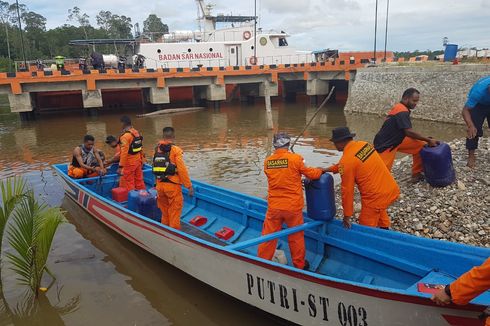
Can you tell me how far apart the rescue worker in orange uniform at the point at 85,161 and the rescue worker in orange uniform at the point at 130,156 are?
1077mm

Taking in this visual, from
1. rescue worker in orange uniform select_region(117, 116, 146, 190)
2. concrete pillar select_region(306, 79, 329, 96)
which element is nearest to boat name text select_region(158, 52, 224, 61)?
concrete pillar select_region(306, 79, 329, 96)

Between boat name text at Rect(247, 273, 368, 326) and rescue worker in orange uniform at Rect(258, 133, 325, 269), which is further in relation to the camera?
rescue worker in orange uniform at Rect(258, 133, 325, 269)

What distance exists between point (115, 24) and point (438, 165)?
92327mm

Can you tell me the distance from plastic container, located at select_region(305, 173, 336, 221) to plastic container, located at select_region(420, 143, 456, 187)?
2.16 meters

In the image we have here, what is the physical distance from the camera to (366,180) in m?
4.44

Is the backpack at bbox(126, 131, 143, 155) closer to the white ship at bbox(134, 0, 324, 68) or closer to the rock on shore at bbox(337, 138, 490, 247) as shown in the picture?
the rock on shore at bbox(337, 138, 490, 247)

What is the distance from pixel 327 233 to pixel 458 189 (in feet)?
8.45

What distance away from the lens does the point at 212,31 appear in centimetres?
3259

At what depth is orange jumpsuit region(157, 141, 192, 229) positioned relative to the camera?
5629mm

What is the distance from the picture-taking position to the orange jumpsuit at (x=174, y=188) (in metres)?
5.63

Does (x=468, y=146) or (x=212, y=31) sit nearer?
(x=468, y=146)

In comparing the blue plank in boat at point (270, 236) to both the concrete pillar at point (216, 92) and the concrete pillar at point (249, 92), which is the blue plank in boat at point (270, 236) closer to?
the concrete pillar at point (216, 92)

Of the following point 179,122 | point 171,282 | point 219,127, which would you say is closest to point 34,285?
point 171,282

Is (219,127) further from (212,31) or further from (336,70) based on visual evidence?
(212,31)
